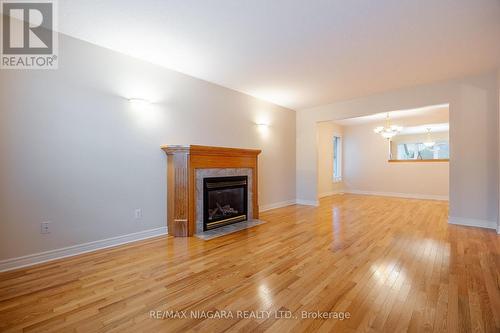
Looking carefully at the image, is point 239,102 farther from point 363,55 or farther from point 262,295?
point 262,295

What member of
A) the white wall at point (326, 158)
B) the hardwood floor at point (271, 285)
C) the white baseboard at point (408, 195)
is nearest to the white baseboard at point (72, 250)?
the hardwood floor at point (271, 285)

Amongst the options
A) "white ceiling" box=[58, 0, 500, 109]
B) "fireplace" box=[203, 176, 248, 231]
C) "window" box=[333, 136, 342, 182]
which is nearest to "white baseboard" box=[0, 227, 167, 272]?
"fireplace" box=[203, 176, 248, 231]

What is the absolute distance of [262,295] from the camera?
69.6 inches

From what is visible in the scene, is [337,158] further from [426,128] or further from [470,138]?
[470,138]

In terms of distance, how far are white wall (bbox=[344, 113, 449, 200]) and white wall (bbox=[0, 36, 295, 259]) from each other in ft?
20.9

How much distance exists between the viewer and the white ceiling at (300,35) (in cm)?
211

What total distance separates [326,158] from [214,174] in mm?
5116

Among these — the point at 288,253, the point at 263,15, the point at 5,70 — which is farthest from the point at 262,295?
the point at 5,70

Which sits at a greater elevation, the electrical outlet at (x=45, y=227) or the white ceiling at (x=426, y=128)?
the white ceiling at (x=426, y=128)

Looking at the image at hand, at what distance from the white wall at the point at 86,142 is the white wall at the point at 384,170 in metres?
6.38

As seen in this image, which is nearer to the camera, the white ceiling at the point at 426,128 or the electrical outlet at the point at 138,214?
the electrical outlet at the point at 138,214

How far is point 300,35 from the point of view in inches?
101

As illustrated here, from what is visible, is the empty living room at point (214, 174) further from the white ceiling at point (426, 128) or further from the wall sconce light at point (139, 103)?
the white ceiling at point (426, 128)

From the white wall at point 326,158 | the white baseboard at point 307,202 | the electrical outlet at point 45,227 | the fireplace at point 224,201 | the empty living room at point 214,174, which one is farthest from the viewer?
the white wall at point 326,158
